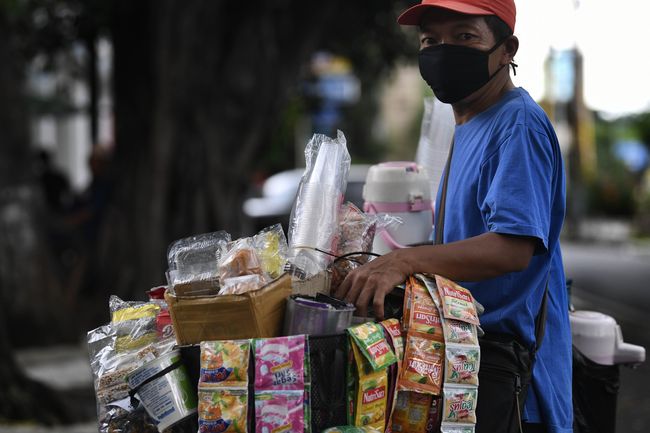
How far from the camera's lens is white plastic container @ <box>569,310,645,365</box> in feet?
8.82

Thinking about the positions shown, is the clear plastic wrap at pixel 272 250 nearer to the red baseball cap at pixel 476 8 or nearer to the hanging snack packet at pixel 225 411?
the hanging snack packet at pixel 225 411

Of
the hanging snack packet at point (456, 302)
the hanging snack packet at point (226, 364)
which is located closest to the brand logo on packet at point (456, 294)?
the hanging snack packet at point (456, 302)

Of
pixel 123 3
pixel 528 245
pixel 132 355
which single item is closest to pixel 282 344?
pixel 132 355

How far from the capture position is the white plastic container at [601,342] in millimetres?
2688

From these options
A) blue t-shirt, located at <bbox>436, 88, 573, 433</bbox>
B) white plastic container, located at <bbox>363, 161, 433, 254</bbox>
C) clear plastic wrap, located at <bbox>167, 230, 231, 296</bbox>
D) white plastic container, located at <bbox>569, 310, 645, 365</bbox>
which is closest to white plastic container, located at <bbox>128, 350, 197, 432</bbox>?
clear plastic wrap, located at <bbox>167, 230, 231, 296</bbox>

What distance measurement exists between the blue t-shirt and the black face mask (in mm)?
83

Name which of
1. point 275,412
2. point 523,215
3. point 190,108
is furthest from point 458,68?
point 190,108

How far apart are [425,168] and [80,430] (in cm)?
402

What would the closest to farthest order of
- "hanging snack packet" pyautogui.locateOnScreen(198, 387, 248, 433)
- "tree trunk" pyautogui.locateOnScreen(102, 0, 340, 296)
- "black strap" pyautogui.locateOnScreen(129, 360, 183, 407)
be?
1. "hanging snack packet" pyautogui.locateOnScreen(198, 387, 248, 433)
2. "black strap" pyautogui.locateOnScreen(129, 360, 183, 407)
3. "tree trunk" pyautogui.locateOnScreen(102, 0, 340, 296)

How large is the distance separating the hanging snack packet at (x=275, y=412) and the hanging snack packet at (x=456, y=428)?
0.35m

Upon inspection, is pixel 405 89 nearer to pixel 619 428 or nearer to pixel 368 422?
pixel 619 428

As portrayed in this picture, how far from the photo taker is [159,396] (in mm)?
1968

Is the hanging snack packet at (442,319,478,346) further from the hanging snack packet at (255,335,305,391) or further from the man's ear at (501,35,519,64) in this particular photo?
the man's ear at (501,35,519,64)

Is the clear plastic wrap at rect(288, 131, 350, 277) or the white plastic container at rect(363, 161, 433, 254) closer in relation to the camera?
the clear plastic wrap at rect(288, 131, 350, 277)
